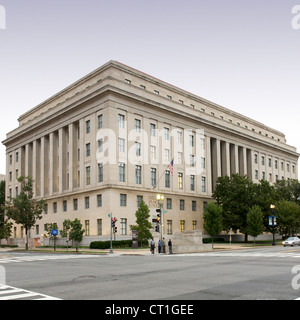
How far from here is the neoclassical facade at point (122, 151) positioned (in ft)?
194

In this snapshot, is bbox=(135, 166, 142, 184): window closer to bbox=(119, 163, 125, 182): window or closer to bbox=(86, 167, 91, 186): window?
bbox=(119, 163, 125, 182): window

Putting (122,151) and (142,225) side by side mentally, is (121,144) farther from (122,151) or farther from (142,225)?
(142,225)

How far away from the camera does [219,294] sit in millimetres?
12492

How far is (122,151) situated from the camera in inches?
2350

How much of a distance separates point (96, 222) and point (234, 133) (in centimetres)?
3920

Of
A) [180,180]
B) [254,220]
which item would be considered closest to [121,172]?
[180,180]

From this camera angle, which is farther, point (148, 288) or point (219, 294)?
point (148, 288)

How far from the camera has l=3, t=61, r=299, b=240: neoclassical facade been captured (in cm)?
5916

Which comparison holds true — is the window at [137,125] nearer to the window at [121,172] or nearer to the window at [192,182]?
the window at [121,172]

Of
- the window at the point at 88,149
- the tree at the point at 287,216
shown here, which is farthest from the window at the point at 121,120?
the tree at the point at 287,216

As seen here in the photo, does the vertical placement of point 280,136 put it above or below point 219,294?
above

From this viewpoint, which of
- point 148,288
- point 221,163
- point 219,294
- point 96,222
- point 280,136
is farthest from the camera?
point 280,136
